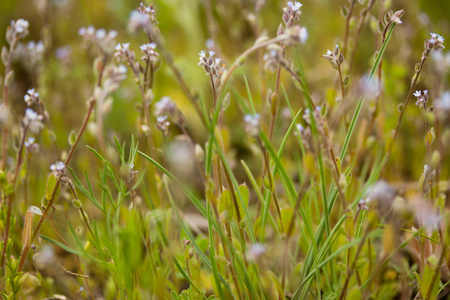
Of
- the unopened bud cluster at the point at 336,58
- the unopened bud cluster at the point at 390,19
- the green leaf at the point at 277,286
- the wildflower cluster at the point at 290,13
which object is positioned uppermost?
the wildflower cluster at the point at 290,13

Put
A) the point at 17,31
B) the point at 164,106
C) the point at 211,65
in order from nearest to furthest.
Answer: the point at 164,106, the point at 211,65, the point at 17,31

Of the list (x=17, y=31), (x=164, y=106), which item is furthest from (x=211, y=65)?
(x=17, y=31)

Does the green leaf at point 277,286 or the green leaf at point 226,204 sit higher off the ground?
the green leaf at point 226,204

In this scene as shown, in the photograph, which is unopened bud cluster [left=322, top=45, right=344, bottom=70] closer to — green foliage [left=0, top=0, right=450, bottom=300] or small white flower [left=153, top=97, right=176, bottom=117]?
green foliage [left=0, top=0, right=450, bottom=300]

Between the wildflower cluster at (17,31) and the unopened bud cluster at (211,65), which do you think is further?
the wildflower cluster at (17,31)

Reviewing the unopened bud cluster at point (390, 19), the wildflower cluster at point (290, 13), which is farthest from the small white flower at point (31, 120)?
the unopened bud cluster at point (390, 19)

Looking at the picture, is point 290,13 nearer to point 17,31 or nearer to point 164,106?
point 164,106

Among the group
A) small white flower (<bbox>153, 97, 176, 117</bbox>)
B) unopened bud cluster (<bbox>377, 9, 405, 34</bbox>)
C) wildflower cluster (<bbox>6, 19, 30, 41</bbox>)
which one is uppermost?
wildflower cluster (<bbox>6, 19, 30, 41</bbox>)

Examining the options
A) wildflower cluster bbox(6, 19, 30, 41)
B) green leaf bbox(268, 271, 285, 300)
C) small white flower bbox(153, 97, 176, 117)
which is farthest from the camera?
wildflower cluster bbox(6, 19, 30, 41)

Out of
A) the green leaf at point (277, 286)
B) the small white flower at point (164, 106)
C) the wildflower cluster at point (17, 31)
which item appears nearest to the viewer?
the small white flower at point (164, 106)

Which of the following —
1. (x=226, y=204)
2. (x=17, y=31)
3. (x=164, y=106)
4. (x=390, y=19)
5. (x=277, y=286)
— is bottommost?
(x=277, y=286)

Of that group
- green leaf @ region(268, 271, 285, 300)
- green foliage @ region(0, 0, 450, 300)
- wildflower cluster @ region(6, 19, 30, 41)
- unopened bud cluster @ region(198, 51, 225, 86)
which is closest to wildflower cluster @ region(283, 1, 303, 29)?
green foliage @ region(0, 0, 450, 300)

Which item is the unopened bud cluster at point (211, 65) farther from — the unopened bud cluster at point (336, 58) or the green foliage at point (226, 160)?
the unopened bud cluster at point (336, 58)
